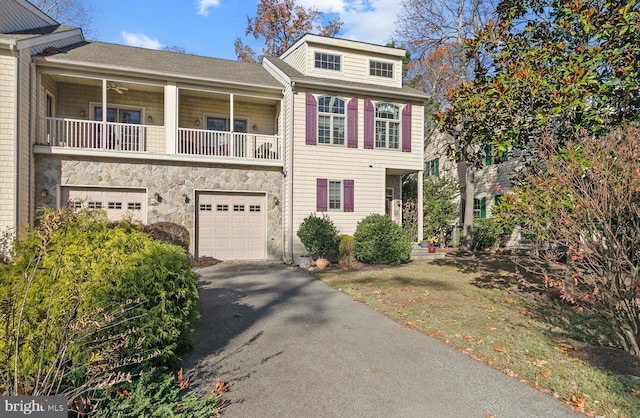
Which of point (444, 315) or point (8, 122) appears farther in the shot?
point (8, 122)

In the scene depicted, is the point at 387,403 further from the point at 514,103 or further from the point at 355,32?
the point at 355,32

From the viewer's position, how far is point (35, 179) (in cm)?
1057

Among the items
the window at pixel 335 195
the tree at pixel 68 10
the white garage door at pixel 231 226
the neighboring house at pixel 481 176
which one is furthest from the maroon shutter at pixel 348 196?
the tree at pixel 68 10

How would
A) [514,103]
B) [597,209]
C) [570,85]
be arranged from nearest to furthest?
[597,209]
[570,85]
[514,103]

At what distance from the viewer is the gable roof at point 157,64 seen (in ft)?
36.4

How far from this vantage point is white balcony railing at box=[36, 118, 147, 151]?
11.0 m

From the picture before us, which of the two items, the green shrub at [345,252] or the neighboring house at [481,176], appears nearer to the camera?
the green shrub at [345,252]

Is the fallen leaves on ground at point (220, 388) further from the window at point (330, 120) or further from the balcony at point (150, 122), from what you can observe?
the window at point (330, 120)

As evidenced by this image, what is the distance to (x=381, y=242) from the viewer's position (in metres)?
12.5

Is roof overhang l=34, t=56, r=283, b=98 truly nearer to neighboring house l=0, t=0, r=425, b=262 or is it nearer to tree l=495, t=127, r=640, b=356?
neighboring house l=0, t=0, r=425, b=262

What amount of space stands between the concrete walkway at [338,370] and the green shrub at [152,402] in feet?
0.69

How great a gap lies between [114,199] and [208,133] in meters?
3.66

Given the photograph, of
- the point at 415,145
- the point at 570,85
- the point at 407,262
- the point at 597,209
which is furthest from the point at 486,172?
the point at 597,209

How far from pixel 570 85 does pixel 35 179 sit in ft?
41.8
